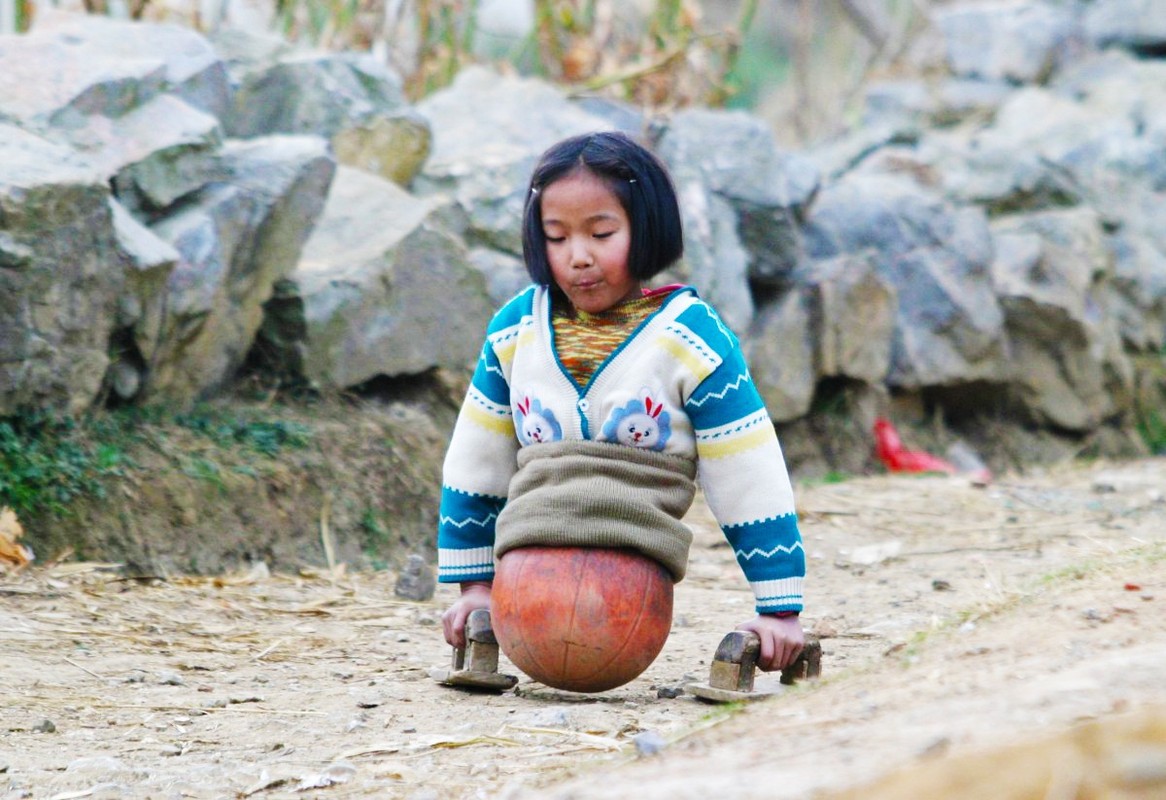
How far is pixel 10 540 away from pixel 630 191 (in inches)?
87.9

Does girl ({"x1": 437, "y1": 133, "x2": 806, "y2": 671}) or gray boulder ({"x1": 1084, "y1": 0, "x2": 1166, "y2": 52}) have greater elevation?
gray boulder ({"x1": 1084, "y1": 0, "x2": 1166, "y2": 52})

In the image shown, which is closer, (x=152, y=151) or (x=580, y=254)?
(x=580, y=254)

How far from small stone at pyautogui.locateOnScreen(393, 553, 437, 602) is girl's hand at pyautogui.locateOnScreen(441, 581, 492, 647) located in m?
1.29

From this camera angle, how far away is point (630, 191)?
3.19 m

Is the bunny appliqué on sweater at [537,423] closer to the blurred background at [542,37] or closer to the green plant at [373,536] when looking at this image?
the green plant at [373,536]

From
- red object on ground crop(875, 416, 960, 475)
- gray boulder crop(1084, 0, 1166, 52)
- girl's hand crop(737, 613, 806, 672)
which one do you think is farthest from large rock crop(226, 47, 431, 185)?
gray boulder crop(1084, 0, 1166, 52)

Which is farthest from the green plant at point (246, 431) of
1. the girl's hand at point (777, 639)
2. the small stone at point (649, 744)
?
the small stone at point (649, 744)

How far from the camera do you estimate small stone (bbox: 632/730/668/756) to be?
2411 mm

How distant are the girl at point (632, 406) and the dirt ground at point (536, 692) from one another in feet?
1.18

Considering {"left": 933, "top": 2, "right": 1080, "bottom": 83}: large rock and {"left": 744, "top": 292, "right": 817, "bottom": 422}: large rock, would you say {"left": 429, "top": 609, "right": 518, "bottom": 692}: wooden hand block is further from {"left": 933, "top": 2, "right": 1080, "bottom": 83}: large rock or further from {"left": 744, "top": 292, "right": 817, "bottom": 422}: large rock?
{"left": 933, "top": 2, "right": 1080, "bottom": 83}: large rock

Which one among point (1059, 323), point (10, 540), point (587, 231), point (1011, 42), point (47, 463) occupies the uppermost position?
point (1011, 42)

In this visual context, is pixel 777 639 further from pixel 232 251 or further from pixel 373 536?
pixel 232 251

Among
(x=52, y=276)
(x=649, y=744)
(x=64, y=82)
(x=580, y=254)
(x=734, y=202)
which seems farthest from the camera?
(x=734, y=202)

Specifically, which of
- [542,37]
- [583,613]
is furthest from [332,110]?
[583,613]
